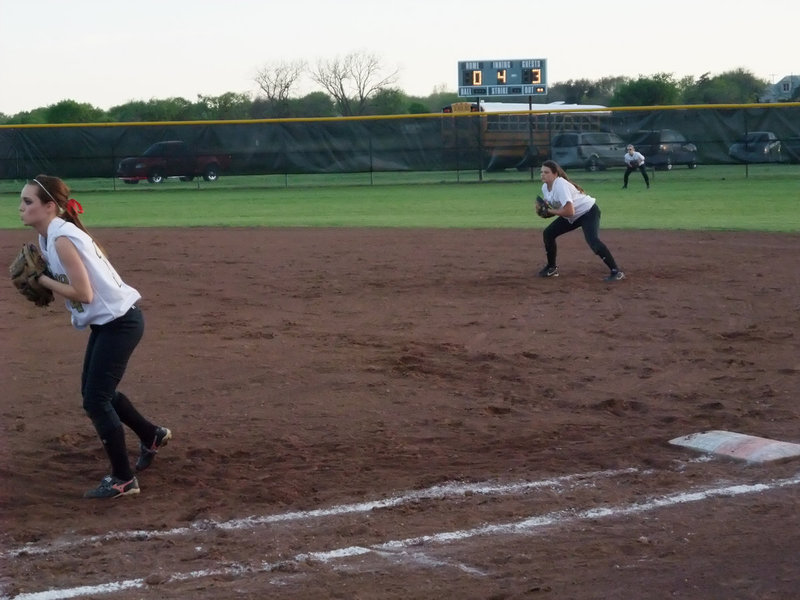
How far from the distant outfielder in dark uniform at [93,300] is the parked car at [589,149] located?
2877 cm

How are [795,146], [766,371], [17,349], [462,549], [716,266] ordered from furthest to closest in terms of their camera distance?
[795,146] → [716,266] → [17,349] → [766,371] → [462,549]

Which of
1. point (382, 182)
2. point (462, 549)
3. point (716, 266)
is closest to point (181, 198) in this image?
point (382, 182)

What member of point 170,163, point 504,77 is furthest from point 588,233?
point 504,77

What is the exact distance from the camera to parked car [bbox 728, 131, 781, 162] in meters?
31.6

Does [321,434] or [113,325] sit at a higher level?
[113,325]

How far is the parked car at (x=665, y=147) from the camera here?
3253cm

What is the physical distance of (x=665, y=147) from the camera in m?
32.8

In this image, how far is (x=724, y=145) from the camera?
32062 mm

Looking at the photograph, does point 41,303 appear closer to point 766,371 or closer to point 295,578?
point 295,578

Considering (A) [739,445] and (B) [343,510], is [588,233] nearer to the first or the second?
(A) [739,445]

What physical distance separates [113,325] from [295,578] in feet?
6.28

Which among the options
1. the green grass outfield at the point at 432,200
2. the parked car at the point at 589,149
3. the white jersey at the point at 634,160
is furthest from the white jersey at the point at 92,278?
the parked car at the point at 589,149

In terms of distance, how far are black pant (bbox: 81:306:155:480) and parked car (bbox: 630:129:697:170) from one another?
1147 inches

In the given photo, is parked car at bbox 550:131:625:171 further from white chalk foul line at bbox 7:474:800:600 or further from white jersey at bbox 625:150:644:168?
white chalk foul line at bbox 7:474:800:600
